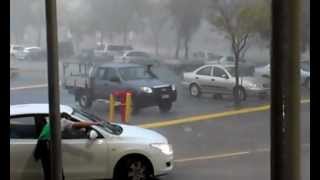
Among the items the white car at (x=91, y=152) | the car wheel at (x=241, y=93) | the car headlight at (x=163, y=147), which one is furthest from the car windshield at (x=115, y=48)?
the car headlight at (x=163, y=147)

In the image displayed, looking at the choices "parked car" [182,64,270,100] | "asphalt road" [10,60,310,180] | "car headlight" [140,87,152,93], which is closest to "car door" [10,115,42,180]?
"asphalt road" [10,60,310,180]

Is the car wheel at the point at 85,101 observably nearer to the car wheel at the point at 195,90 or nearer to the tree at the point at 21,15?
the tree at the point at 21,15

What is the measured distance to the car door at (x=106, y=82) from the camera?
1231 cm

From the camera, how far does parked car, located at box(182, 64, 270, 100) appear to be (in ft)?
43.9

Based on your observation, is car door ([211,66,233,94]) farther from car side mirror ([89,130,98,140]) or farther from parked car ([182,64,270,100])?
car side mirror ([89,130,98,140])

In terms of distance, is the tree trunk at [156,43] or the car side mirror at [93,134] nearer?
the car side mirror at [93,134]

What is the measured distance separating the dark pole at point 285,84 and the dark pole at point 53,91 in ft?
6.59

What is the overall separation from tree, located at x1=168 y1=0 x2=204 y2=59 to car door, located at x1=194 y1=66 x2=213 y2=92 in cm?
71

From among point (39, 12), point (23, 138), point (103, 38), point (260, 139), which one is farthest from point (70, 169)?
point (103, 38)

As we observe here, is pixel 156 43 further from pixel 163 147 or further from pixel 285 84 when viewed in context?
pixel 285 84

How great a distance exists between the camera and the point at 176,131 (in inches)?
474

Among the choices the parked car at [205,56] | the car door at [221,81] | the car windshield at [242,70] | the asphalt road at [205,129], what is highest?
the parked car at [205,56]

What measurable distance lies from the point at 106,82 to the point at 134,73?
0.67 m

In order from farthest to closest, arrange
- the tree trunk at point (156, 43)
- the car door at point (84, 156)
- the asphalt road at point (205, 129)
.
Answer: the tree trunk at point (156, 43) → the asphalt road at point (205, 129) → the car door at point (84, 156)
